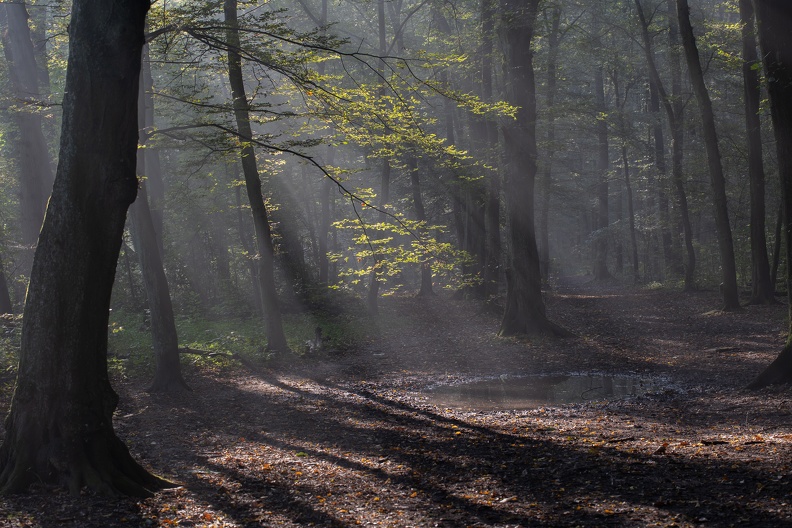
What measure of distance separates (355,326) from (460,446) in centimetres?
1354

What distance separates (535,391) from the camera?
41.0 feet

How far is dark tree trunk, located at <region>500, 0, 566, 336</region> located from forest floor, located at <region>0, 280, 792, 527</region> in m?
0.90

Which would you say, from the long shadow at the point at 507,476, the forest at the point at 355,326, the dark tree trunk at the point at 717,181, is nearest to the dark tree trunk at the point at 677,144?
the forest at the point at 355,326

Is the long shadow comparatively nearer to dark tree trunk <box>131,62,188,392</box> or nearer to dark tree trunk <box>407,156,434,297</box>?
dark tree trunk <box>131,62,188,392</box>

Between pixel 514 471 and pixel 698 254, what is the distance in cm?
2994

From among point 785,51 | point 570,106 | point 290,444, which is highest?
point 570,106

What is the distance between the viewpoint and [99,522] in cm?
→ 511

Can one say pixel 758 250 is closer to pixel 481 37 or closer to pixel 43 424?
pixel 481 37

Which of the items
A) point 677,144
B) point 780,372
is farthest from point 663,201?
point 780,372

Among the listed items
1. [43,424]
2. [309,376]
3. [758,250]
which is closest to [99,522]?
[43,424]

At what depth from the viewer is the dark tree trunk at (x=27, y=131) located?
18797 millimetres

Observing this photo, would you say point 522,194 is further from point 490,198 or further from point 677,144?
point 677,144

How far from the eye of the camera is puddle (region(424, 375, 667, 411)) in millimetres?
11367

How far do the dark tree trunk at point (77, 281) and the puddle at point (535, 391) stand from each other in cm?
649
